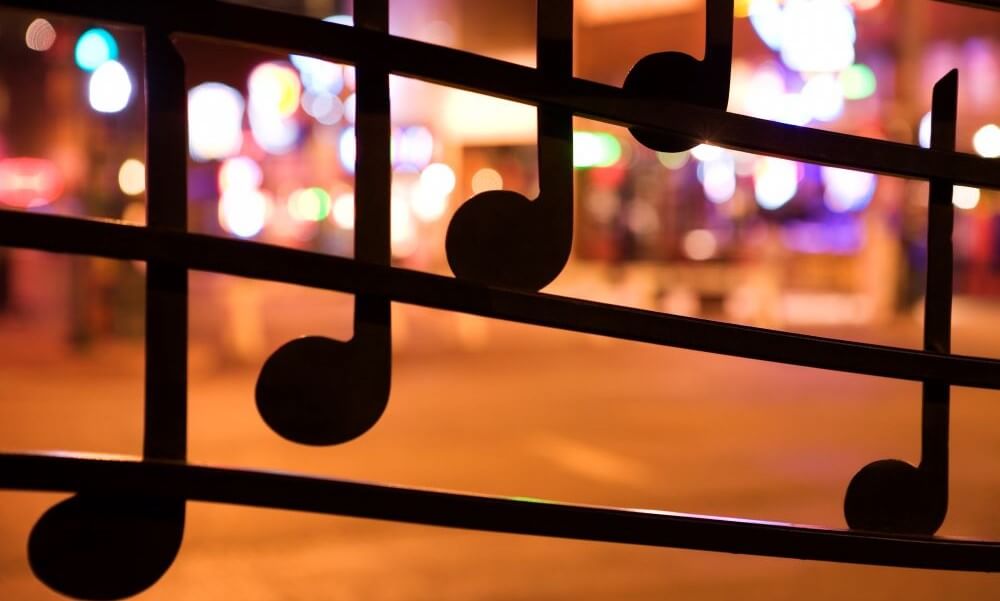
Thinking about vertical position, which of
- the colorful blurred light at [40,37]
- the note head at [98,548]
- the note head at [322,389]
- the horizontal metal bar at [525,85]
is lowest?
the note head at [98,548]

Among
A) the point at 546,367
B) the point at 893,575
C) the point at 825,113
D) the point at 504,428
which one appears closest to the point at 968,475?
the point at 893,575

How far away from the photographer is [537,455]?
5.96 meters

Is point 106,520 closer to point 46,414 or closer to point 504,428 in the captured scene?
point 504,428

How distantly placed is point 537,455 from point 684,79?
4783mm

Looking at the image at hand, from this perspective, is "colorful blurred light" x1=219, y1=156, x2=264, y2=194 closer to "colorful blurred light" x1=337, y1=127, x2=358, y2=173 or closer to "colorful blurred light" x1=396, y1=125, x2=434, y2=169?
"colorful blurred light" x1=396, y1=125, x2=434, y2=169

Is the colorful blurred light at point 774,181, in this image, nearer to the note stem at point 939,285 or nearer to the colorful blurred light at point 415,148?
the colorful blurred light at point 415,148

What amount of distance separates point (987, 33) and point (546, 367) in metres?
11.4

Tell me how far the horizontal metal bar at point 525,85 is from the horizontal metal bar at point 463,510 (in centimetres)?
49

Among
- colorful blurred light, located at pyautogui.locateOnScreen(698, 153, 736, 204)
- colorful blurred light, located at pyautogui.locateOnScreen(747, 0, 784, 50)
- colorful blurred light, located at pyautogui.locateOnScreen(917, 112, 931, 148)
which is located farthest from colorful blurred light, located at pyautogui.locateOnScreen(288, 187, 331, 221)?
colorful blurred light, located at pyautogui.locateOnScreen(917, 112, 931, 148)

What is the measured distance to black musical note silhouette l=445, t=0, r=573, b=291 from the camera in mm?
1249

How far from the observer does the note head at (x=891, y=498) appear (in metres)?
1.45

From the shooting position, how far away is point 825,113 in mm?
13570

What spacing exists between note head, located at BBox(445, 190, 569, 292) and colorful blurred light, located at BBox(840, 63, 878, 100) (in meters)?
14.5

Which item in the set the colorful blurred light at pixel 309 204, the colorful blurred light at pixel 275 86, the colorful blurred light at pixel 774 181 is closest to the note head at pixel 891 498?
the colorful blurred light at pixel 275 86
